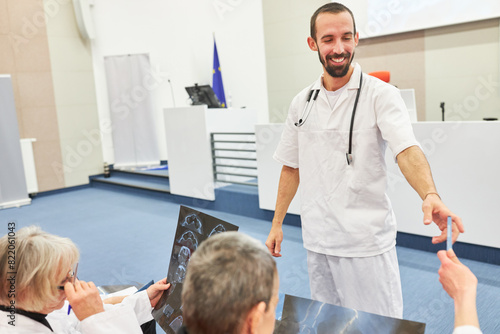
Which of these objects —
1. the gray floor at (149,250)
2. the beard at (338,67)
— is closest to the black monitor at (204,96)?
Answer: the gray floor at (149,250)

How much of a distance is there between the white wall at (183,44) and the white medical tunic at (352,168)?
5947 mm

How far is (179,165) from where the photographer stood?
611cm

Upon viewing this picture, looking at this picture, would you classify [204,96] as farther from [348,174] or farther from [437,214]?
[437,214]

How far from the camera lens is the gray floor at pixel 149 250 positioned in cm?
283

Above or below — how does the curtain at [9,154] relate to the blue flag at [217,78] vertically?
below

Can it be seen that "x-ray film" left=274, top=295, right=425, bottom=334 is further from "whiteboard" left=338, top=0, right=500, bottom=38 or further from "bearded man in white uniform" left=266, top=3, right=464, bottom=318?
"whiteboard" left=338, top=0, right=500, bottom=38

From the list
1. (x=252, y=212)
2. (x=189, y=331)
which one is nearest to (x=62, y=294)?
(x=189, y=331)

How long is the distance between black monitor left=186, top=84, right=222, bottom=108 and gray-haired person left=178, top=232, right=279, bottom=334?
534 centimetres

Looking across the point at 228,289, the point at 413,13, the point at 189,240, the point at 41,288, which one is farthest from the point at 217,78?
the point at 228,289

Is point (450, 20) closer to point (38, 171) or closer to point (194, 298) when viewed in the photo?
point (194, 298)

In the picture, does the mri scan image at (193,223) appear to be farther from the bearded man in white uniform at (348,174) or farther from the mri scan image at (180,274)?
the bearded man in white uniform at (348,174)

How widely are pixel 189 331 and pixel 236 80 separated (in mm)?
7467

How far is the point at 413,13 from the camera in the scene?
5484 millimetres

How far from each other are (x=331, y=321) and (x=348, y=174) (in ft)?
2.20
